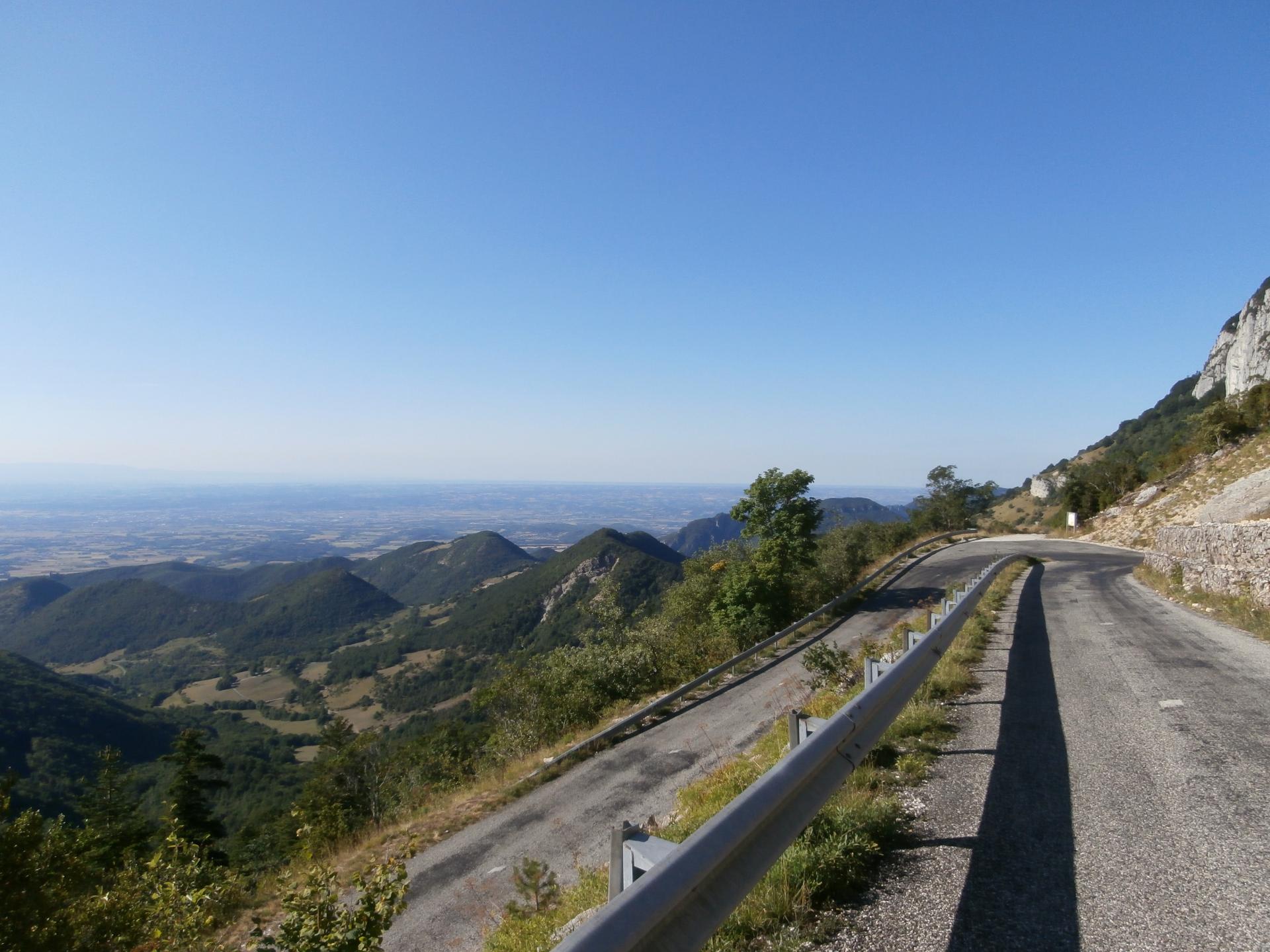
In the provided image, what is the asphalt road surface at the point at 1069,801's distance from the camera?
2.46 m

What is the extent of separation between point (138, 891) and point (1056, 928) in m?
6.08

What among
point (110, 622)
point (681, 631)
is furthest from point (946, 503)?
point (110, 622)

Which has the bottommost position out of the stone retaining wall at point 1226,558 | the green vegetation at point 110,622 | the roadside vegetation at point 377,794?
the green vegetation at point 110,622

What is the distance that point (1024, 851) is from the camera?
9.75ft

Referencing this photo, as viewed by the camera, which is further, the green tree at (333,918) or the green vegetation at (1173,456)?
the green vegetation at (1173,456)

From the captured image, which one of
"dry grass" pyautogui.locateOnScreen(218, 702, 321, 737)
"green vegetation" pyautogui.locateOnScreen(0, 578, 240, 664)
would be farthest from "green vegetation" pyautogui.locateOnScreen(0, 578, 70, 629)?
"dry grass" pyautogui.locateOnScreen(218, 702, 321, 737)

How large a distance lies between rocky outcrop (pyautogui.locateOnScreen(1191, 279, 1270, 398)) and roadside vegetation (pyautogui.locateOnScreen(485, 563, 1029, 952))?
326 ft

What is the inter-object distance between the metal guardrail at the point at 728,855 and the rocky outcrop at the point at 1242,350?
102m

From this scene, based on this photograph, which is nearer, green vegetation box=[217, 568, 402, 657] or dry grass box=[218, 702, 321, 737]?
dry grass box=[218, 702, 321, 737]

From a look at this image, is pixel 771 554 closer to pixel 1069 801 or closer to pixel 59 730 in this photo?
pixel 1069 801

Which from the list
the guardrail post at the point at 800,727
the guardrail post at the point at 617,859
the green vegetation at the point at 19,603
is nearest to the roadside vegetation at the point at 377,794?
the guardrail post at the point at 617,859

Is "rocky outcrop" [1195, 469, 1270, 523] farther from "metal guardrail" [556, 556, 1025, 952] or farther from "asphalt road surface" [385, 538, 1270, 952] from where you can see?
"metal guardrail" [556, 556, 1025, 952]

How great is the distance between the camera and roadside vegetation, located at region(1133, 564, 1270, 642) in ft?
27.6

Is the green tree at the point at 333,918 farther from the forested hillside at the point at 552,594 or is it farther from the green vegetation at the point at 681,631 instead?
the forested hillside at the point at 552,594
